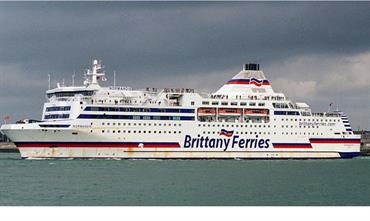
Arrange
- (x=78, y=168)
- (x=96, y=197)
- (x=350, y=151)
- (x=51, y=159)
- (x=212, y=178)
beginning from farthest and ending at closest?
(x=350, y=151) → (x=51, y=159) → (x=78, y=168) → (x=212, y=178) → (x=96, y=197)

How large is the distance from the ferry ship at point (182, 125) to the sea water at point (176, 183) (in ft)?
4.22

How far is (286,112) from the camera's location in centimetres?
4941

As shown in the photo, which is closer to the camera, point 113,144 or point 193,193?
point 193,193

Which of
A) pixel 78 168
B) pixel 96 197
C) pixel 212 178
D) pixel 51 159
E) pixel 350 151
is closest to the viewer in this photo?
pixel 96 197

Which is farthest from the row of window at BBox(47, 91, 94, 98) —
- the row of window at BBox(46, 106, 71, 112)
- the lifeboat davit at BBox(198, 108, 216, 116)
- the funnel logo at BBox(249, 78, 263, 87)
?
the funnel logo at BBox(249, 78, 263, 87)

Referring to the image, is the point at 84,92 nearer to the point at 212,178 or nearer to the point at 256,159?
the point at 256,159

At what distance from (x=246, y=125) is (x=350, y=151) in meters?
6.94

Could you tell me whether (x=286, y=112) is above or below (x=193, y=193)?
above

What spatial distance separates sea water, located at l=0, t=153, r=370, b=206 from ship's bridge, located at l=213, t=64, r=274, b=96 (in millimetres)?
6563

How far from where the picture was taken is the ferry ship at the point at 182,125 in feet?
145

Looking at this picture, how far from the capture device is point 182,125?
46.4m

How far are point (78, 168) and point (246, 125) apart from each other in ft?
41.0

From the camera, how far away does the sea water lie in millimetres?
27797

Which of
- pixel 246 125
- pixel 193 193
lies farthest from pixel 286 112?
pixel 193 193
